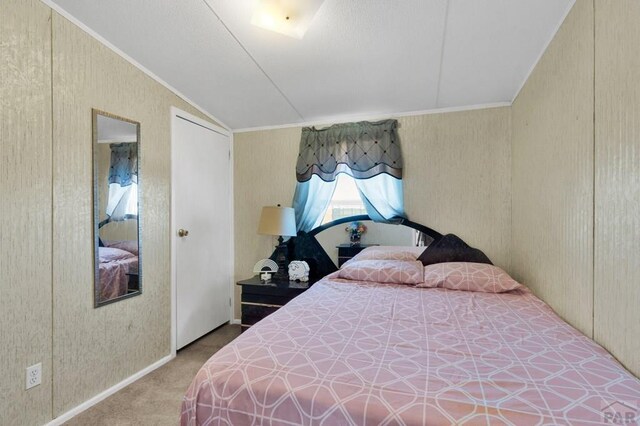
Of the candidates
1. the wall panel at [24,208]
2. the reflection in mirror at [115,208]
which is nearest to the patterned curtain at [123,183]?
the reflection in mirror at [115,208]

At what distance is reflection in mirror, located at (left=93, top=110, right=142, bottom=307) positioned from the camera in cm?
202

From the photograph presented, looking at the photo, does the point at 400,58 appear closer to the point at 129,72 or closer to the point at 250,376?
the point at 129,72

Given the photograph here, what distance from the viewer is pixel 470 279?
7.06 ft

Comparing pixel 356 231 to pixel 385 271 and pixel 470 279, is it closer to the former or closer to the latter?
pixel 385 271

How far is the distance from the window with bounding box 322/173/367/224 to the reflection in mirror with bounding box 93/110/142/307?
5.58 ft

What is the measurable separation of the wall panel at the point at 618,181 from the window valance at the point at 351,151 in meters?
1.63

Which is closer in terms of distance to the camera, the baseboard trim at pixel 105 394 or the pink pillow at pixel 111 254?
the baseboard trim at pixel 105 394

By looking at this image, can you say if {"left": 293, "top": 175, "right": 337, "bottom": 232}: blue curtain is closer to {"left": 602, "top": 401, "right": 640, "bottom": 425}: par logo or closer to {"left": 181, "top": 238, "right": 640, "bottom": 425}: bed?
{"left": 181, "top": 238, "right": 640, "bottom": 425}: bed

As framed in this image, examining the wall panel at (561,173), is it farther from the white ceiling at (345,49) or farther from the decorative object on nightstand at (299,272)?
the decorative object on nightstand at (299,272)

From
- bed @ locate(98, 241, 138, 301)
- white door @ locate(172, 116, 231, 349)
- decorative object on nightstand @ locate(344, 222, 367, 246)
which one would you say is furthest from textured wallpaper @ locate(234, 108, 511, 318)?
bed @ locate(98, 241, 138, 301)

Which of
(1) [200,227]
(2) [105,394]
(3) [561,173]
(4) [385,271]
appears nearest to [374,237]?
(4) [385,271]

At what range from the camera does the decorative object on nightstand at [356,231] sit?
9.78 ft

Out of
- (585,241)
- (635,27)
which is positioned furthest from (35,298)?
(635,27)

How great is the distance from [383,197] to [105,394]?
8.56 ft
